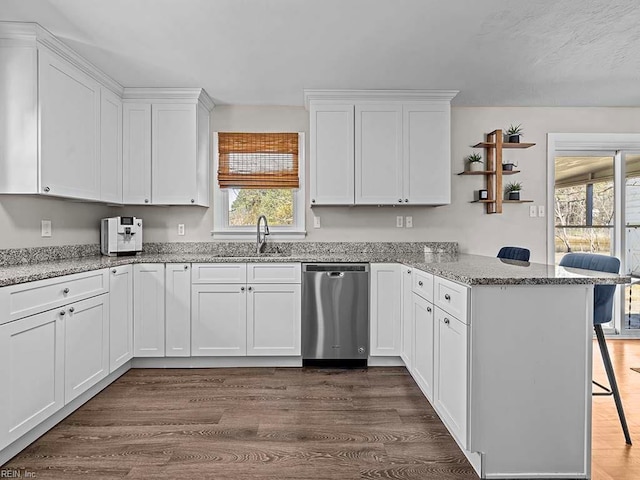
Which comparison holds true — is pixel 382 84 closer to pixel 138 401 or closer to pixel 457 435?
pixel 457 435

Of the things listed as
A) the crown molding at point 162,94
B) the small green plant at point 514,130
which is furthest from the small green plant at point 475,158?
the crown molding at point 162,94

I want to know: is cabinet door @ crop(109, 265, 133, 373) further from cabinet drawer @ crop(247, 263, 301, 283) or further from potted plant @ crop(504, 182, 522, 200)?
potted plant @ crop(504, 182, 522, 200)

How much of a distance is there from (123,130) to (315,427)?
289cm

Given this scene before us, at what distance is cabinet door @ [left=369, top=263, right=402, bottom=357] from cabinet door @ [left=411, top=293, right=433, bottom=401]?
0.44 meters

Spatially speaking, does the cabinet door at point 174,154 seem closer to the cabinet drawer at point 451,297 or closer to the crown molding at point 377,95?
the crown molding at point 377,95

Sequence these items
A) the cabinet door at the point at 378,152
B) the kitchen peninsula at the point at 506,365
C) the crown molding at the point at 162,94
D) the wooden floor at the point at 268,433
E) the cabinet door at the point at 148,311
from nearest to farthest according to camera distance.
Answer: the kitchen peninsula at the point at 506,365, the wooden floor at the point at 268,433, the cabinet door at the point at 148,311, the crown molding at the point at 162,94, the cabinet door at the point at 378,152

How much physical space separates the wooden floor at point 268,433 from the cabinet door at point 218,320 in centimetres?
25

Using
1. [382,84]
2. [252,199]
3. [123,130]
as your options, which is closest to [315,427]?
[252,199]

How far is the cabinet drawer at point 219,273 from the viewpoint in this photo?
3.19 metres

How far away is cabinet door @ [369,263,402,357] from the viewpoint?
128 inches

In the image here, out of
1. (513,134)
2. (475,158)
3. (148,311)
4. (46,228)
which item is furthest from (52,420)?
(513,134)

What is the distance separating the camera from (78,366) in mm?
2398

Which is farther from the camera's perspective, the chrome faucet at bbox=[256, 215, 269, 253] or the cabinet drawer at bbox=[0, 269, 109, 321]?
the chrome faucet at bbox=[256, 215, 269, 253]

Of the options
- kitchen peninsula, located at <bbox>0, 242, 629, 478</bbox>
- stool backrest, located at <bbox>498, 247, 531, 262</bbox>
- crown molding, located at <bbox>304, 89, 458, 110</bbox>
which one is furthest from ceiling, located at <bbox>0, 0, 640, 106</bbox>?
kitchen peninsula, located at <bbox>0, 242, 629, 478</bbox>
